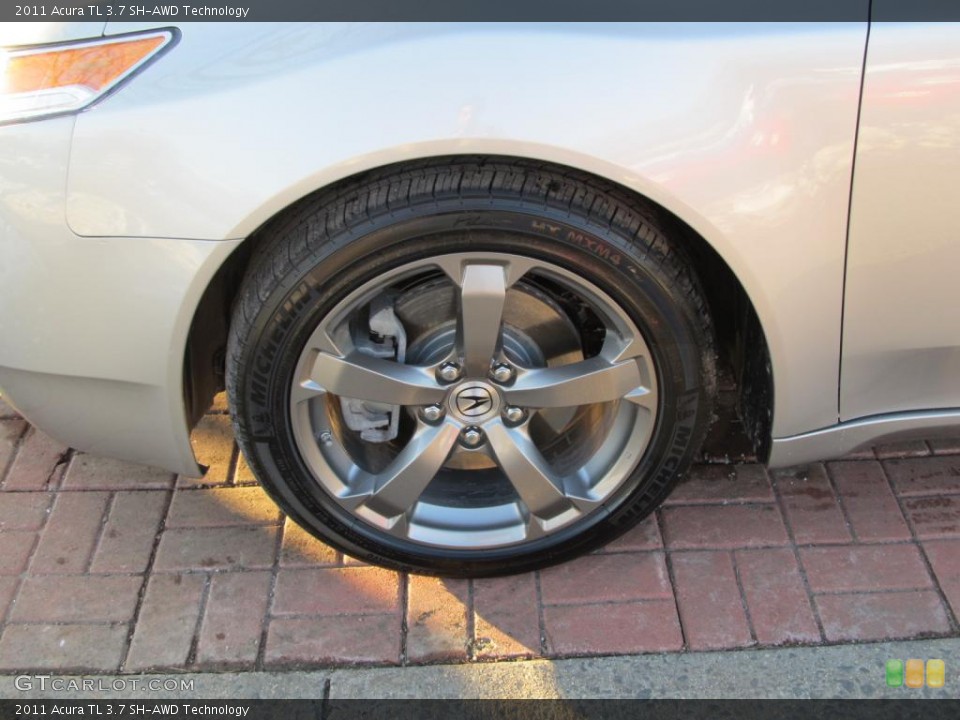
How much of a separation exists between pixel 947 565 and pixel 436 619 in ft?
4.15

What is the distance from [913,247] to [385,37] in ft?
3.61

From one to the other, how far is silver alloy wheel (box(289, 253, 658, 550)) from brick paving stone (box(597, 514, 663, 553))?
0.25m

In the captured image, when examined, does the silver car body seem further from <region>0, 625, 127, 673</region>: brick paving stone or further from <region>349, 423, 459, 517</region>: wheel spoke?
<region>0, 625, 127, 673</region>: brick paving stone

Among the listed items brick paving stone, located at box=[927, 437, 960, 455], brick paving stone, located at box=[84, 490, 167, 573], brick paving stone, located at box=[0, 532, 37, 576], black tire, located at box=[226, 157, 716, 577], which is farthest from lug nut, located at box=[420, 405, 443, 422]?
brick paving stone, located at box=[927, 437, 960, 455]

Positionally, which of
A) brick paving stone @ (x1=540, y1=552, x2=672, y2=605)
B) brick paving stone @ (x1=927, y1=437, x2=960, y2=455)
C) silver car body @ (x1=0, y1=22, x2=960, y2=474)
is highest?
silver car body @ (x1=0, y1=22, x2=960, y2=474)

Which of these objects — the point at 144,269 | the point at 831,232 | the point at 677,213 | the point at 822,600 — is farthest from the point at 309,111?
the point at 822,600

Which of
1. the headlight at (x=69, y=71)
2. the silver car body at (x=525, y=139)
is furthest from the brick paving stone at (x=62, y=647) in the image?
the headlight at (x=69, y=71)

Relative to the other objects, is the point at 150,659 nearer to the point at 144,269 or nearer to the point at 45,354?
the point at 45,354

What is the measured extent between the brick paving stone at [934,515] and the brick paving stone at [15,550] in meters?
2.27

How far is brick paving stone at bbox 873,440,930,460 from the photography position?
2.67 m

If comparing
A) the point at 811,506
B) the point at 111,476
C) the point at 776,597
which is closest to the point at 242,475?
the point at 111,476

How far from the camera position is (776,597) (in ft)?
7.55

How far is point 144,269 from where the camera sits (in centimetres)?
189

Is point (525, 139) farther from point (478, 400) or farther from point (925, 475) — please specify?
point (925, 475)
